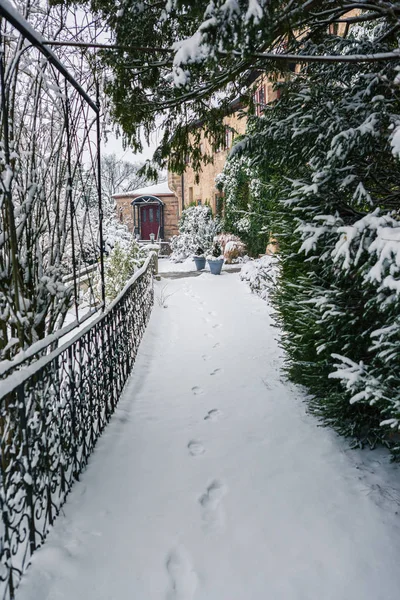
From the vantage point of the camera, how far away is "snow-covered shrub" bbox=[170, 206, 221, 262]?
16.9 metres

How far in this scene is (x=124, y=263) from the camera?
8719 millimetres

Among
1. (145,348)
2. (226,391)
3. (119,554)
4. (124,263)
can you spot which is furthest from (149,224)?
(119,554)

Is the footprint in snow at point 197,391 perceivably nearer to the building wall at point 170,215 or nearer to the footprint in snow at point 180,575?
the footprint in snow at point 180,575

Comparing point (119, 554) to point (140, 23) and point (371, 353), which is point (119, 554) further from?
point (140, 23)

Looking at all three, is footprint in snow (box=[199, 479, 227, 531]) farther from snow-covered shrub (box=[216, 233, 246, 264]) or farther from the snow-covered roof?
the snow-covered roof

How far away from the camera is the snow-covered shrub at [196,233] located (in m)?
16.9

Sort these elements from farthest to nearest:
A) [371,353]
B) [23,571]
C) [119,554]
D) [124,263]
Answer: [124,263]
[371,353]
[119,554]
[23,571]

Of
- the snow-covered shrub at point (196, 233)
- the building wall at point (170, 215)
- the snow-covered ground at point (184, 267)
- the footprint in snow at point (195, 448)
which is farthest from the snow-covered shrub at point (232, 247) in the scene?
the footprint in snow at point (195, 448)

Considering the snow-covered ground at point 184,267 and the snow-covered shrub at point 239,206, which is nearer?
the snow-covered ground at point 184,267

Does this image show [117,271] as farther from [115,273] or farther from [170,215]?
[170,215]

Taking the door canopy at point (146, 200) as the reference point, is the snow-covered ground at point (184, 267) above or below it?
below

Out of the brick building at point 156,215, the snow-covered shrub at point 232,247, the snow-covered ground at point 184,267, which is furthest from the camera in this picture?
the brick building at point 156,215

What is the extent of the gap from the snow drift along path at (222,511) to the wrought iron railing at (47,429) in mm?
117

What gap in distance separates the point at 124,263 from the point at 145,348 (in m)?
3.02
